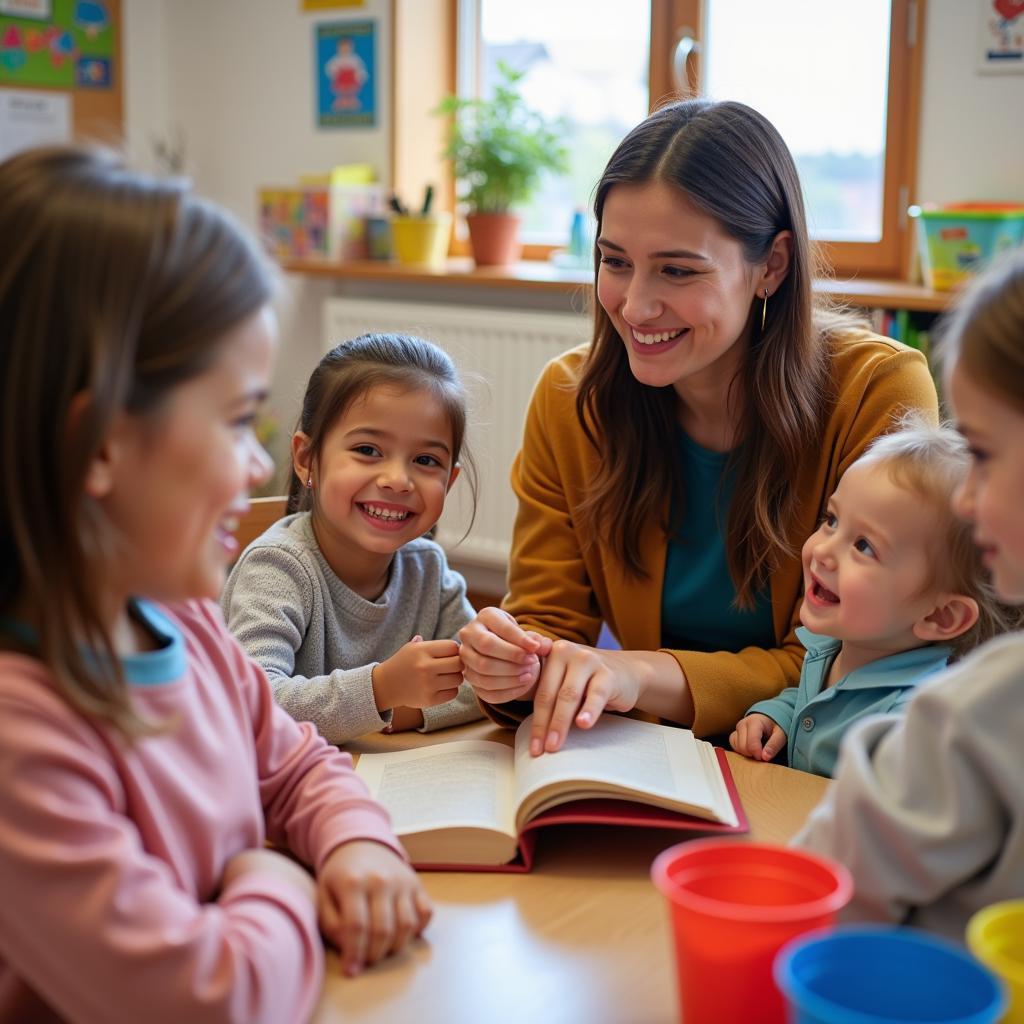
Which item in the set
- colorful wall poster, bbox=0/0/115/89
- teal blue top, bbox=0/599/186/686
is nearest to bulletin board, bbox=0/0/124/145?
colorful wall poster, bbox=0/0/115/89

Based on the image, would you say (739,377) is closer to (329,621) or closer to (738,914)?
(329,621)

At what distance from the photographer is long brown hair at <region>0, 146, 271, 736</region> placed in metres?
0.75

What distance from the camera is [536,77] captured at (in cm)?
369

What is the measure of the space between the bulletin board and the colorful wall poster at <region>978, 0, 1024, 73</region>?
2.48 metres

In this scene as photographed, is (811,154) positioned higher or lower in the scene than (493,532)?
higher

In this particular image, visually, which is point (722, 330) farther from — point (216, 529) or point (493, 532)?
point (493, 532)

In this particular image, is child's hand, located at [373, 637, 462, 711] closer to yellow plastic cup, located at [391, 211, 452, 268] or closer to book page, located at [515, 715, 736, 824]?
book page, located at [515, 715, 736, 824]

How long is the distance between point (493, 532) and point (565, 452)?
6.49 feet

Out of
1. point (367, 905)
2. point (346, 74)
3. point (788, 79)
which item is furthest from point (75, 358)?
point (346, 74)

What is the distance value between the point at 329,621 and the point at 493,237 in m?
2.28

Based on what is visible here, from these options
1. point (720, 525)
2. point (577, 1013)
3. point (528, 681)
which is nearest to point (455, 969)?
point (577, 1013)

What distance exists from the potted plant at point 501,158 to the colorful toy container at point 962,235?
3.65ft

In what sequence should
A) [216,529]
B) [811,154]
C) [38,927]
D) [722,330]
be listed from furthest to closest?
[811,154], [722,330], [216,529], [38,927]

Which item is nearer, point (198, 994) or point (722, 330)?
point (198, 994)
